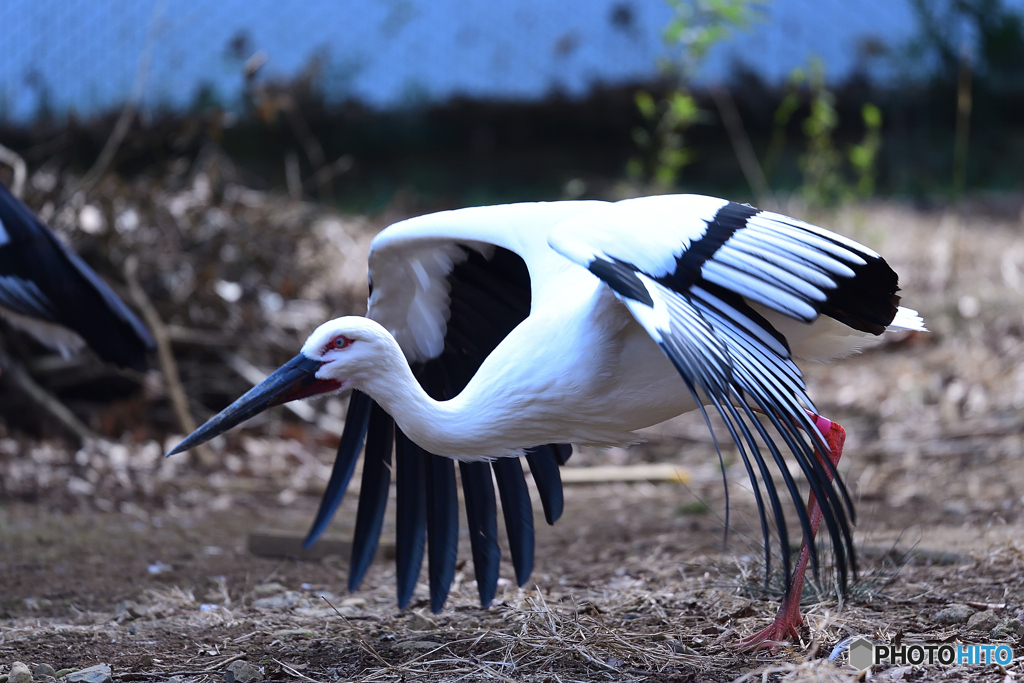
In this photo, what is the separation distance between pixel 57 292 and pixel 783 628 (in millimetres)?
3063

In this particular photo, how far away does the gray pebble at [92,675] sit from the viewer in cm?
226

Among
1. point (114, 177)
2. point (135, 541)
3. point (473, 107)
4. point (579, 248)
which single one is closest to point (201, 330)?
point (114, 177)

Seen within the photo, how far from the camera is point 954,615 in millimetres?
2527

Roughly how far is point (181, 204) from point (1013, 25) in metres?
8.74

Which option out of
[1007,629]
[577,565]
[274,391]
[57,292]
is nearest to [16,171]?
[57,292]

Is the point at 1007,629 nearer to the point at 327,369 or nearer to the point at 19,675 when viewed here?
the point at 327,369

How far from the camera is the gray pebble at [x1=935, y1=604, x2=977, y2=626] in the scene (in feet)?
8.26

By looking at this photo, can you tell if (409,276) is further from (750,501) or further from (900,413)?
(900,413)

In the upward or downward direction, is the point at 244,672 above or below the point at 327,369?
below

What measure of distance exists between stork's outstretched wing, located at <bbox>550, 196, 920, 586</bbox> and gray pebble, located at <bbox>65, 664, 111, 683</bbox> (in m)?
1.44

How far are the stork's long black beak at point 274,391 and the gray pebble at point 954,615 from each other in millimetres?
1674

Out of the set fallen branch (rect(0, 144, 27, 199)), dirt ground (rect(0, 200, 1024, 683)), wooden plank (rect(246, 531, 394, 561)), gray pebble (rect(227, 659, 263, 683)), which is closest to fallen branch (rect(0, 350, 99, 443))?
dirt ground (rect(0, 200, 1024, 683))

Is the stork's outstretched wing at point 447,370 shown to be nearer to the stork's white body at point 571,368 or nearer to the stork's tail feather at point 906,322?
the stork's white body at point 571,368

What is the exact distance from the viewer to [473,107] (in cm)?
1089
